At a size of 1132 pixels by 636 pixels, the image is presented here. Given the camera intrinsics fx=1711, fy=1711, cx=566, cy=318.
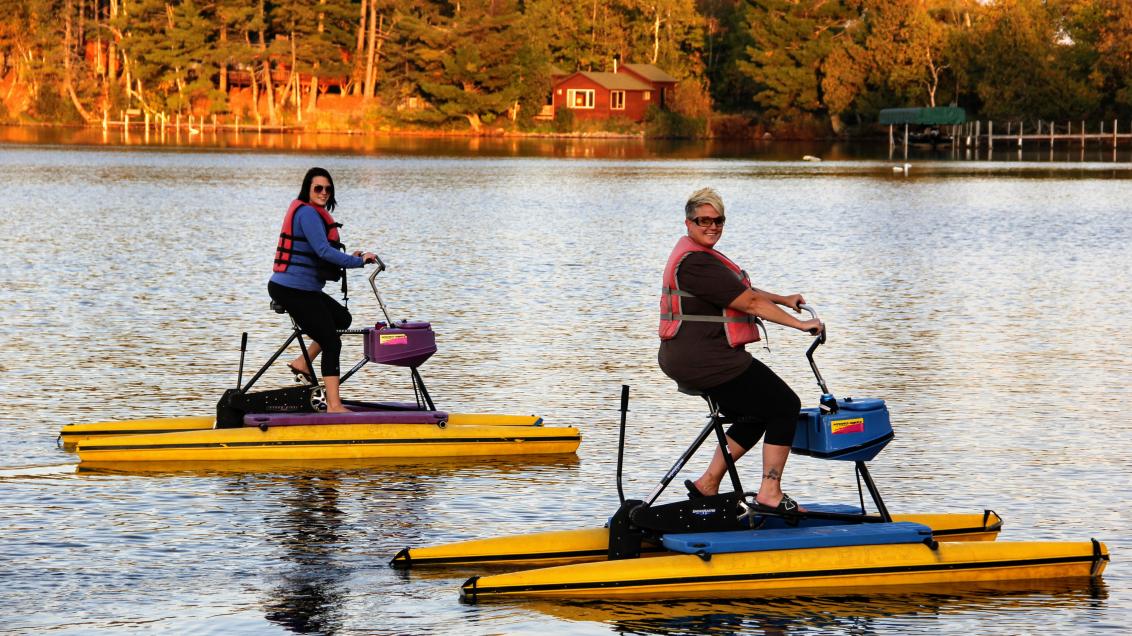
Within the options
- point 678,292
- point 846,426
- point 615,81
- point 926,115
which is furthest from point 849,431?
point 615,81

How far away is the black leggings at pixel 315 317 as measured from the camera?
516 inches

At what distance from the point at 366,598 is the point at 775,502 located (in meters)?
2.37

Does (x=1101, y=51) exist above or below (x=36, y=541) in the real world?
above

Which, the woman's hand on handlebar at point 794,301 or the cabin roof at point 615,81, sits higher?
the cabin roof at point 615,81

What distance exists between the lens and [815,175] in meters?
77.4

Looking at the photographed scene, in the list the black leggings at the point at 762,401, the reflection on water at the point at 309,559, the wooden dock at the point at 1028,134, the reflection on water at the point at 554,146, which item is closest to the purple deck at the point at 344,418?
the reflection on water at the point at 309,559

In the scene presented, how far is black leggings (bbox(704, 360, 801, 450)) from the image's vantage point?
30.8 feet

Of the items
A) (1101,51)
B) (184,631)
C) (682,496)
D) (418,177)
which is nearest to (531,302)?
(682,496)

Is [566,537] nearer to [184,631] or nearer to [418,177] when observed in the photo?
[184,631]

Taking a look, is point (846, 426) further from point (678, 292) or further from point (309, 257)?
point (309, 257)

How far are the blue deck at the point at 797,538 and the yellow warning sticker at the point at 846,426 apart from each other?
0.64 m

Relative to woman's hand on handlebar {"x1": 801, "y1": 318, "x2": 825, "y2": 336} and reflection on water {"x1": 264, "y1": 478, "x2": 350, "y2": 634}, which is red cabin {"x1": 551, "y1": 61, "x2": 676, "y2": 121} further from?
woman's hand on handlebar {"x1": 801, "y1": 318, "x2": 825, "y2": 336}

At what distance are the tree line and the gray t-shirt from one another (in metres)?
114

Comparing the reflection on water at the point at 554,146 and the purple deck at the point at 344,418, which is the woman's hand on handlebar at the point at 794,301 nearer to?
the purple deck at the point at 344,418
